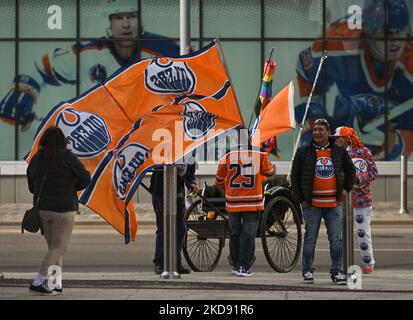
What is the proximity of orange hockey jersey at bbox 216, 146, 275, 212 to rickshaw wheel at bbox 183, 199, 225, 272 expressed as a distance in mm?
728

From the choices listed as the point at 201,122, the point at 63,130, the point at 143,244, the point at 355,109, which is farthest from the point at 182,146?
the point at 355,109

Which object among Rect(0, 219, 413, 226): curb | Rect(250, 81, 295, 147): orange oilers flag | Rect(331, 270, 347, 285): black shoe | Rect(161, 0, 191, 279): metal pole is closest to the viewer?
Rect(331, 270, 347, 285): black shoe

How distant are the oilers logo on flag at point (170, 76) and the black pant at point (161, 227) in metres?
1.43

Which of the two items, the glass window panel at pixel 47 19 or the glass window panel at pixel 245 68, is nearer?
the glass window panel at pixel 47 19

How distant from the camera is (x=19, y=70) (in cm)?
2873

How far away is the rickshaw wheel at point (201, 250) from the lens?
46.5 ft

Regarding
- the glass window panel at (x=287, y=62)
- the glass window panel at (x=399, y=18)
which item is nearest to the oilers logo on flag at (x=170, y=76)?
the glass window panel at (x=287, y=62)

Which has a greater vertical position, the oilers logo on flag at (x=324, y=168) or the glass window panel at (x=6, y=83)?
the glass window panel at (x=6, y=83)

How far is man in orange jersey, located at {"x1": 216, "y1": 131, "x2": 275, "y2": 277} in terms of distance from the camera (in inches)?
531

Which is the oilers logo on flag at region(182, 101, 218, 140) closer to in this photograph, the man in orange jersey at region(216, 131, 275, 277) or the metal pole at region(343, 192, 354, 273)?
the man in orange jersey at region(216, 131, 275, 277)

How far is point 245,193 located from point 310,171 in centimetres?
118

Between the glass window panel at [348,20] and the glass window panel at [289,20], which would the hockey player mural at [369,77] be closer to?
the glass window panel at [348,20]

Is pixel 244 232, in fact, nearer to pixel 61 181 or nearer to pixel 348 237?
pixel 348 237

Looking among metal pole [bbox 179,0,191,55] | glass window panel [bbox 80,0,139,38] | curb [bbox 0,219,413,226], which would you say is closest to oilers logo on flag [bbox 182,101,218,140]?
curb [bbox 0,219,413,226]
